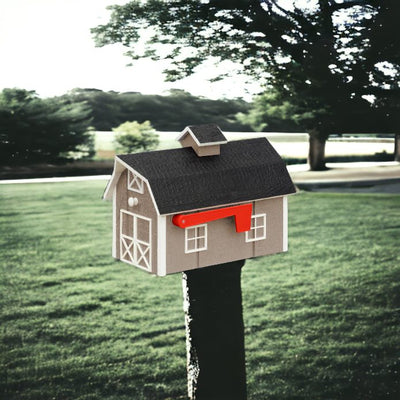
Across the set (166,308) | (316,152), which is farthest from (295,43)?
(166,308)

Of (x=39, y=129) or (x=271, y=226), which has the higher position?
(x=39, y=129)

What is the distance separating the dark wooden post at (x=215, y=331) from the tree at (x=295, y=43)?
117 cm

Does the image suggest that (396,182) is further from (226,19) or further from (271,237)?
(271,237)

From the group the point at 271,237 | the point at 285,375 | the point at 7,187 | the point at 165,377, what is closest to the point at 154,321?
the point at 165,377

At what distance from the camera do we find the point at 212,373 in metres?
3.80

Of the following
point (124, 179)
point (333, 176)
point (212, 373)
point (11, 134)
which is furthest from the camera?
point (333, 176)

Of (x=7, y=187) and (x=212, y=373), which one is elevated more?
(x=7, y=187)

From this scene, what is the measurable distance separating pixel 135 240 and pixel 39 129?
2.96 metres

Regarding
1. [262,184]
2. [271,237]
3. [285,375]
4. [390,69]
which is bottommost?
[285,375]

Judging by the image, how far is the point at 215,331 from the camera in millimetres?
3551

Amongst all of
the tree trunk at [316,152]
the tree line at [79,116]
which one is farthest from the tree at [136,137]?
the tree trunk at [316,152]

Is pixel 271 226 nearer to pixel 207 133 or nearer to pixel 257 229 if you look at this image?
pixel 257 229

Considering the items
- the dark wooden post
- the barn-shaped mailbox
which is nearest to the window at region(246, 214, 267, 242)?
the barn-shaped mailbox

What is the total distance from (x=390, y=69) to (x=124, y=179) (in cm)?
269
